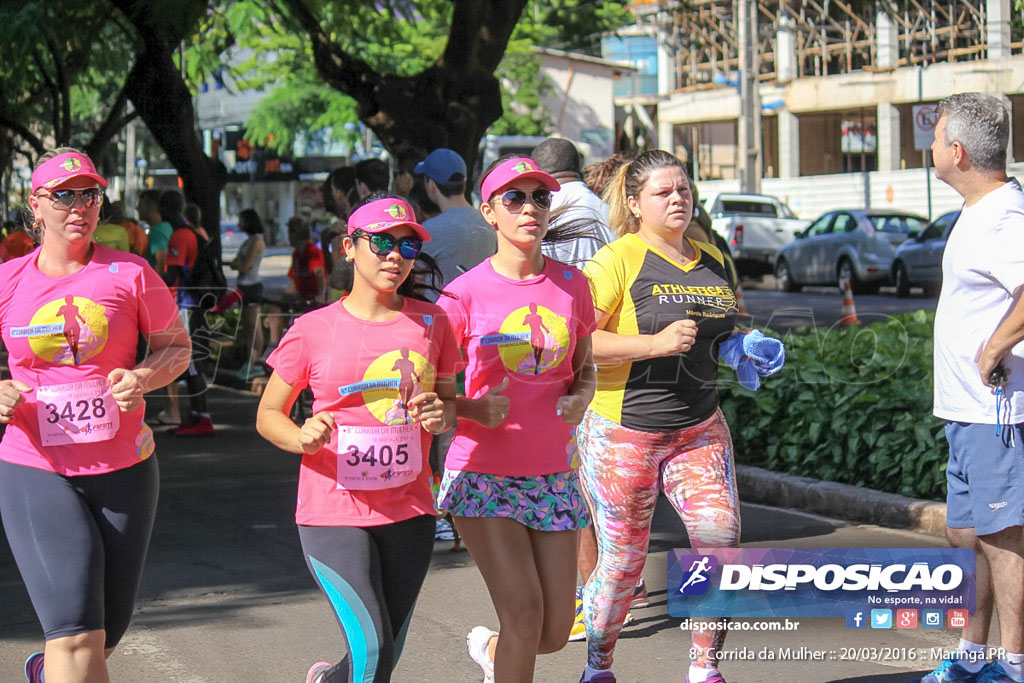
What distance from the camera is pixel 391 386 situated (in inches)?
154

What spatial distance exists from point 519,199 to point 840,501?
4.24 m

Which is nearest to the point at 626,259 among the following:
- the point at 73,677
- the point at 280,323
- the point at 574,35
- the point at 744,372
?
the point at 744,372

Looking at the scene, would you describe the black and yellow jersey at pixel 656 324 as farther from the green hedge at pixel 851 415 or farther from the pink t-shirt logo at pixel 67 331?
the green hedge at pixel 851 415

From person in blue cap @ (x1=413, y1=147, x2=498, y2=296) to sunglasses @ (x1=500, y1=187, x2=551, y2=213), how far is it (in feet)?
7.35

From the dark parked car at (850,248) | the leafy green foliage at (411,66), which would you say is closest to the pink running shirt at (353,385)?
the dark parked car at (850,248)

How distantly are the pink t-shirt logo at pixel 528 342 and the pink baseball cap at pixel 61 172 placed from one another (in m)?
1.33

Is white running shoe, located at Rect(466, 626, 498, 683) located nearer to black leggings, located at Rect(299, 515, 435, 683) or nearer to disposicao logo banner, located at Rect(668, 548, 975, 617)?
black leggings, located at Rect(299, 515, 435, 683)

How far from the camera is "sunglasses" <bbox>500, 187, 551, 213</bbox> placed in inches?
172

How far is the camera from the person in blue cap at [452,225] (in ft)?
22.0

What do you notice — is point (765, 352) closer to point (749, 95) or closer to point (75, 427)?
point (75, 427)

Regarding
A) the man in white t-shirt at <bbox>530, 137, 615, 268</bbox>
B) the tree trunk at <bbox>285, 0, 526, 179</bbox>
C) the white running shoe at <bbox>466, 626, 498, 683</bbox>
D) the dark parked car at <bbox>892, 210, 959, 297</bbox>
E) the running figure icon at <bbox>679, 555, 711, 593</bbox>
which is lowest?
the dark parked car at <bbox>892, 210, 959, 297</bbox>

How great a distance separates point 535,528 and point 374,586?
61 cm

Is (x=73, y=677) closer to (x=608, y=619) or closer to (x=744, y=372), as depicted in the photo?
(x=608, y=619)

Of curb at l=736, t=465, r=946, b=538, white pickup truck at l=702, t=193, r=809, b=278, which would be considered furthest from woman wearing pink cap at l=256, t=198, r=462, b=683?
white pickup truck at l=702, t=193, r=809, b=278
